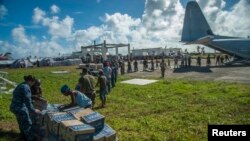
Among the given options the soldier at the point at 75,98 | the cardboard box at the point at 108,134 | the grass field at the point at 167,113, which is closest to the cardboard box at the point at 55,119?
the soldier at the point at 75,98

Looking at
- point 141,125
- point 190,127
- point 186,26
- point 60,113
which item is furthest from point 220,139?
point 186,26

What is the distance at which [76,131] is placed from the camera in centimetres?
634

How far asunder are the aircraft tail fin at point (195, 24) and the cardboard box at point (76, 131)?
40.5 m

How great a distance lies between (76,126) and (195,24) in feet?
136

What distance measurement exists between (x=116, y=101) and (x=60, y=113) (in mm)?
8066

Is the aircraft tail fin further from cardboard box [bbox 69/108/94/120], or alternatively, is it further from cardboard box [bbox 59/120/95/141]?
cardboard box [bbox 59/120/95/141]

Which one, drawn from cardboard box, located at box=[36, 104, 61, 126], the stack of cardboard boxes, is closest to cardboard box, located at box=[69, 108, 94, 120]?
the stack of cardboard boxes

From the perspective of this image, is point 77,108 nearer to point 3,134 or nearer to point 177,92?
point 3,134

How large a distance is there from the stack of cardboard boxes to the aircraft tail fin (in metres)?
39.7

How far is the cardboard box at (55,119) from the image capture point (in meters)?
7.18

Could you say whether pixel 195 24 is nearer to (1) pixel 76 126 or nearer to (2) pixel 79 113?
(2) pixel 79 113

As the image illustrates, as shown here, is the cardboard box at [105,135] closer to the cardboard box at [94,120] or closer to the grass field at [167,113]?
the cardboard box at [94,120]

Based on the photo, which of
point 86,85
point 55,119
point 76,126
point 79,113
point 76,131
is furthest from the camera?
Result: point 86,85

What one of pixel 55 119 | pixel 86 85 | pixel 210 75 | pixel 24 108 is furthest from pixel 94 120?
pixel 210 75
